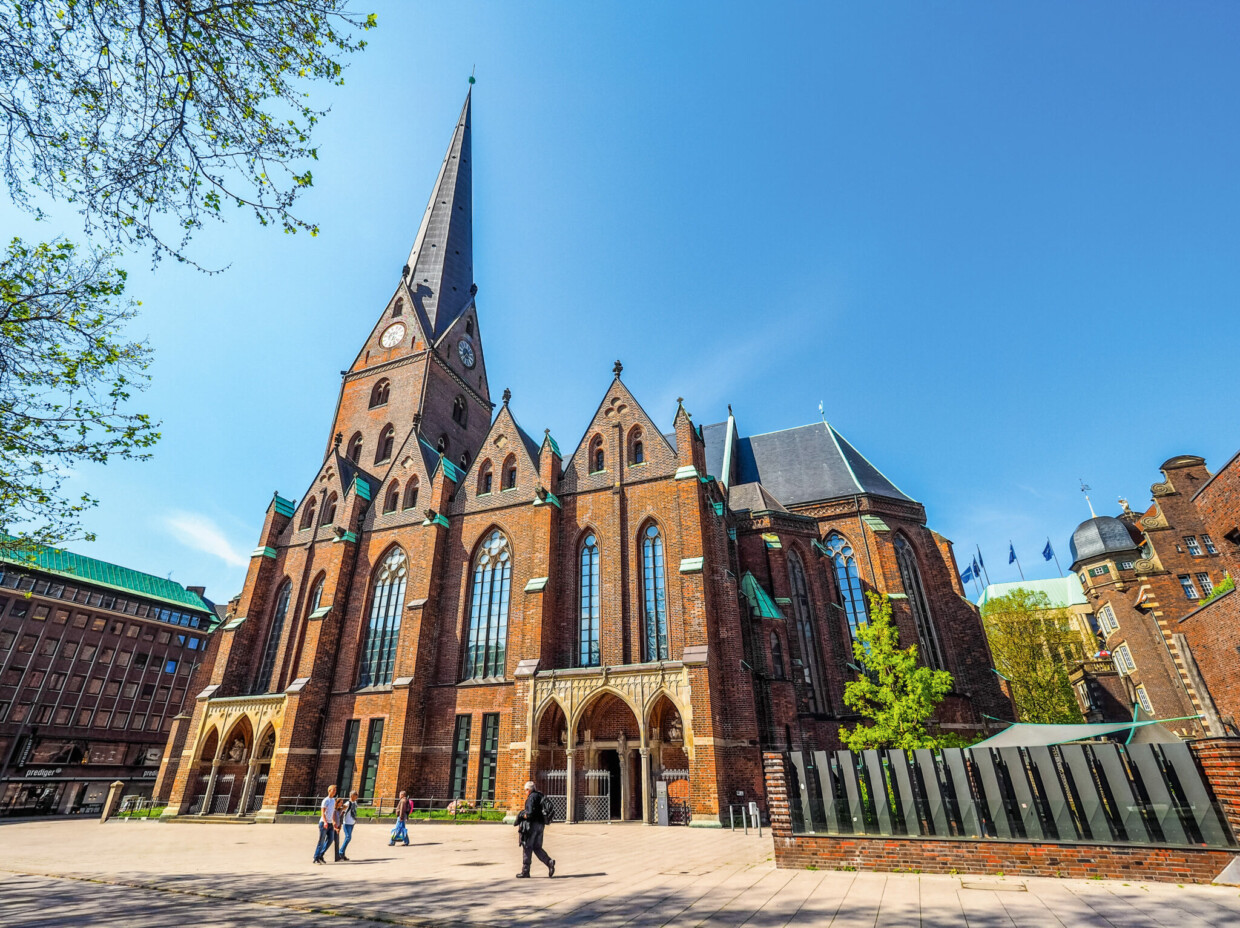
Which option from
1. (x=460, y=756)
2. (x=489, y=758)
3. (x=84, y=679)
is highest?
(x=84, y=679)

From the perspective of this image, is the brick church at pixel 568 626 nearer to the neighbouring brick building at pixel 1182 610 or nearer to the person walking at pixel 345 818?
the neighbouring brick building at pixel 1182 610

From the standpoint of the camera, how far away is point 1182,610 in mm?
27219

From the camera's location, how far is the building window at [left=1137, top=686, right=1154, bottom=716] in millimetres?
31620

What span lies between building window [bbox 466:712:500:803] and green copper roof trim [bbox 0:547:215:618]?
35337mm

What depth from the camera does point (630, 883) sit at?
8523mm

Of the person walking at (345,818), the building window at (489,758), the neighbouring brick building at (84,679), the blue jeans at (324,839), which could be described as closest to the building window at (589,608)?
the building window at (489,758)

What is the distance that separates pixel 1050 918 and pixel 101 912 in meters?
10.5

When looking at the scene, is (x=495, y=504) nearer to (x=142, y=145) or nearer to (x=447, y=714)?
(x=447, y=714)

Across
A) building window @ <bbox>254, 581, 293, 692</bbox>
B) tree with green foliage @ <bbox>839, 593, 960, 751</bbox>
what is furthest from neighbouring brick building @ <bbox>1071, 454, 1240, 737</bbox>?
building window @ <bbox>254, 581, 293, 692</bbox>

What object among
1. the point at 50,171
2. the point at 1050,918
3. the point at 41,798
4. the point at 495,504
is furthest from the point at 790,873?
the point at 41,798

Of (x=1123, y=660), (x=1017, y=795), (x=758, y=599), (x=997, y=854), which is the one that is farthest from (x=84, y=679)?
(x=1123, y=660)

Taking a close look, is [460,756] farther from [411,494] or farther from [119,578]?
[119,578]

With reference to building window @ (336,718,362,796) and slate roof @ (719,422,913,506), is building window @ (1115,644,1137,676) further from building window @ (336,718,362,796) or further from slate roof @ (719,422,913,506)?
building window @ (336,718,362,796)

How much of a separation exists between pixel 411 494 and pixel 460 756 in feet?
41.5
